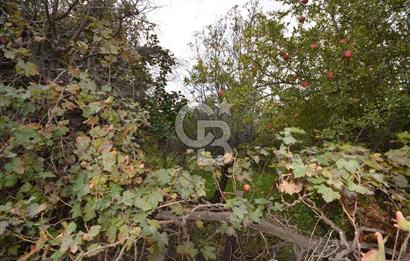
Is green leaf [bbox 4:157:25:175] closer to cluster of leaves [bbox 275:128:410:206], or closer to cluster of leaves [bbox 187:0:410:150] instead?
cluster of leaves [bbox 275:128:410:206]

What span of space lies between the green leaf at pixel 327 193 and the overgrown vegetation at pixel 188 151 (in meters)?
0.01

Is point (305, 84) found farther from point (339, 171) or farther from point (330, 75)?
point (339, 171)

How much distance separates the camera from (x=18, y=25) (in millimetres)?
2748

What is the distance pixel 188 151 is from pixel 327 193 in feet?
3.75

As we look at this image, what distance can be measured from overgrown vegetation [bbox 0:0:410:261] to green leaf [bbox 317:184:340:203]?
1 cm

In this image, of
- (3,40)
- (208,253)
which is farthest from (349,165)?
(3,40)

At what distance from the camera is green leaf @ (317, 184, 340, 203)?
66.2 inches

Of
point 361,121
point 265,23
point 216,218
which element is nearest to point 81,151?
point 216,218

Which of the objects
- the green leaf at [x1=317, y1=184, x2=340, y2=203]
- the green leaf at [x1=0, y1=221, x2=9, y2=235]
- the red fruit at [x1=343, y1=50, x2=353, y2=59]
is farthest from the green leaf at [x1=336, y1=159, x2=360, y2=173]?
the red fruit at [x1=343, y1=50, x2=353, y2=59]

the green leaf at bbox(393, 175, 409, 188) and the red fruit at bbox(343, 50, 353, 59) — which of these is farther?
the red fruit at bbox(343, 50, 353, 59)

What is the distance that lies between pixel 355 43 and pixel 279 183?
8.69 ft

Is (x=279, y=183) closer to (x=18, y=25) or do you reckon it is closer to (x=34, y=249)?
(x=34, y=249)

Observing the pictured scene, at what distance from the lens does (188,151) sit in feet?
8.29

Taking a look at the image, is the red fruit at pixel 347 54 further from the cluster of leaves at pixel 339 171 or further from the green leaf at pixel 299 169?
the green leaf at pixel 299 169
